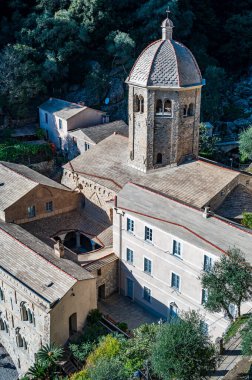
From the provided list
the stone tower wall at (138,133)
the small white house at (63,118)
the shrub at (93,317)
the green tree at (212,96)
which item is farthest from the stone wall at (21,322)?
the green tree at (212,96)

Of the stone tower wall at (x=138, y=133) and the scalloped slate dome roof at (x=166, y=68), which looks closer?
the scalloped slate dome roof at (x=166, y=68)

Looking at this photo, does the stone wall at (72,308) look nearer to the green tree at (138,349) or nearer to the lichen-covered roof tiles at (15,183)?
the green tree at (138,349)

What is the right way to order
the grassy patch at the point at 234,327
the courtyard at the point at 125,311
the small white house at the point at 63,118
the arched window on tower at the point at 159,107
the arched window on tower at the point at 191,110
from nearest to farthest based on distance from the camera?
1. the grassy patch at the point at 234,327
2. the courtyard at the point at 125,311
3. the arched window on tower at the point at 159,107
4. the arched window on tower at the point at 191,110
5. the small white house at the point at 63,118

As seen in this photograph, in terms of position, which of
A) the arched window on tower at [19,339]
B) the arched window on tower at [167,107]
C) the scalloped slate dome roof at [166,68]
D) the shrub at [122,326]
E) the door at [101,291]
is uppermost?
the scalloped slate dome roof at [166,68]

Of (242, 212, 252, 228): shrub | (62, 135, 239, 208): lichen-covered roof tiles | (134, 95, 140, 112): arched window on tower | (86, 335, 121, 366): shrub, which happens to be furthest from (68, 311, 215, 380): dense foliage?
(134, 95, 140, 112): arched window on tower

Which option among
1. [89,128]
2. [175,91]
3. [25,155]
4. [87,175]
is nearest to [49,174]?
[25,155]

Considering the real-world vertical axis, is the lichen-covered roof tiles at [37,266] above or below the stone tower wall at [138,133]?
below

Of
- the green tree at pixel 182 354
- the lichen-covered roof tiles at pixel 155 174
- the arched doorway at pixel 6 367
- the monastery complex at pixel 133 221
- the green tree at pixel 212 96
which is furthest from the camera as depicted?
the green tree at pixel 212 96
